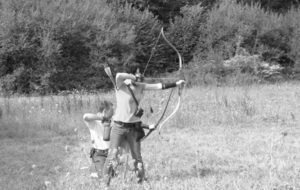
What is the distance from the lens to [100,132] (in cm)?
629

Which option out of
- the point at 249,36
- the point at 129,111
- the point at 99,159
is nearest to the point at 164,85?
the point at 129,111

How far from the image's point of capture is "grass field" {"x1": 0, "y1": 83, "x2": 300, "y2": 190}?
5.95 metres

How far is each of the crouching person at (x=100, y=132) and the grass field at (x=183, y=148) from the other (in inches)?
10.8

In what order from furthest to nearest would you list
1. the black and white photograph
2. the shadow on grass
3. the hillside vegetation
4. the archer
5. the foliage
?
the foliage → the hillside vegetation → the shadow on grass → the black and white photograph → the archer

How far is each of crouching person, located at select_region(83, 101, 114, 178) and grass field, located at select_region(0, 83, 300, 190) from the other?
0.90ft

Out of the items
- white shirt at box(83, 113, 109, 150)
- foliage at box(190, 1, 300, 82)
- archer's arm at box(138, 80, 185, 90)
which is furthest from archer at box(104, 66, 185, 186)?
foliage at box(190, 1, 300, 82)

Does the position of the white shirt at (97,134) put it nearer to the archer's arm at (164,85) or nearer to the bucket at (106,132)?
the bucket at (106,132)

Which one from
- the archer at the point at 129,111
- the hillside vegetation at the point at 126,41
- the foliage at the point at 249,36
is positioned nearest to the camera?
the archer at the point at 129,111

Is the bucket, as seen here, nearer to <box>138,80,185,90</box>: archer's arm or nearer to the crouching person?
the crouching person

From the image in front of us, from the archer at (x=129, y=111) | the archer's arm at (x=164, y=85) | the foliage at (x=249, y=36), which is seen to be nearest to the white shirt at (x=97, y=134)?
the archer at (x=129, y=111)

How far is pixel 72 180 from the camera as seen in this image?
605 centimetres

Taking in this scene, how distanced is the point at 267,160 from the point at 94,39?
17453 mm

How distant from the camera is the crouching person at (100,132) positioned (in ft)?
20.1

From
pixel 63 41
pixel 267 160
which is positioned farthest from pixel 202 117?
pixel 63 41
